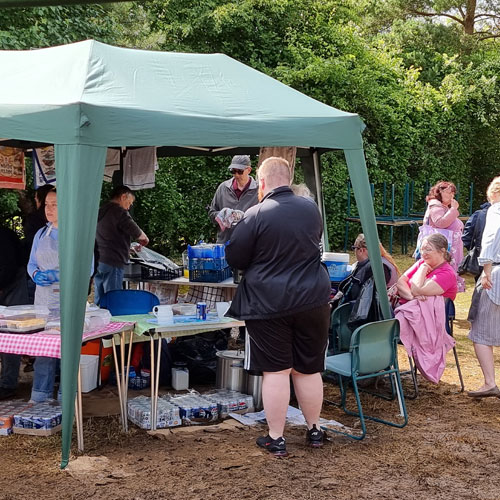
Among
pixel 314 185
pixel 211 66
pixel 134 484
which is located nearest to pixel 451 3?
pixel 314 185

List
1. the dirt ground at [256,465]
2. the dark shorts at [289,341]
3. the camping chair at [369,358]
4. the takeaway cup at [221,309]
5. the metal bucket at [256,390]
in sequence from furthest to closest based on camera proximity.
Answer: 1. the metal bucket at [256,390]
2. the takeaway cup at [221,309]
3. the camping chair at [369,358]
4. the dark shorts at [289,341]
5. the dirt ground at [256,465]

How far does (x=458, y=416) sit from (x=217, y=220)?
2.89 metres

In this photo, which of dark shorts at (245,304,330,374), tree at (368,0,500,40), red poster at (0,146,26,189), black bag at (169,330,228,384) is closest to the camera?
dark shorts at (245,304,330,374)

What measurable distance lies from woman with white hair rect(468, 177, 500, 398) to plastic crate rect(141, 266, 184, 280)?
9.12 ft

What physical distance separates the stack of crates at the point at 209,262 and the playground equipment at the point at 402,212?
24.2ft

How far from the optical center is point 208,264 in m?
6.60

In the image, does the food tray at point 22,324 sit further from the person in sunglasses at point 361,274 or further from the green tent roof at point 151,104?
the person in sunglasses at point 361,274

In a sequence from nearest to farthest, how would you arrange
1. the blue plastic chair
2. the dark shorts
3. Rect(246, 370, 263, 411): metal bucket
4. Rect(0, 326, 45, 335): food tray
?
the dark shorts < Rect(0, 326, 45, 335): food tray < Rect(246, 370, 263, 411): metal bucket < the blue plastic chair

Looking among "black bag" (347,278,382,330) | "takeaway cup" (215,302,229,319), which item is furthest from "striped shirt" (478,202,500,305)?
"takeaway cup" (215,302,229,319)

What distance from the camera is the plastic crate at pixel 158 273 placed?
7055 millimetres

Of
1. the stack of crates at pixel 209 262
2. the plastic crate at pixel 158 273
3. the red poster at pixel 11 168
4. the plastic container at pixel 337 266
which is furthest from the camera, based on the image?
the plastic crate at pixel 158 273

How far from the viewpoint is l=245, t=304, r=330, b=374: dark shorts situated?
4.36 metres

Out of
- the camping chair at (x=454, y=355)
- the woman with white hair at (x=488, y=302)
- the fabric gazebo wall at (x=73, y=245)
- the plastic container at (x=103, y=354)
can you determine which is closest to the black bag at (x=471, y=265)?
the camping chair at (x=454, y=355)

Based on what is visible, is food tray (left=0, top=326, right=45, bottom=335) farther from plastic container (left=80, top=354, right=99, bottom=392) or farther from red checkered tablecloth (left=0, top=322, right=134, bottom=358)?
plastic container (left=80, top=354, right=99, bottom=392)
